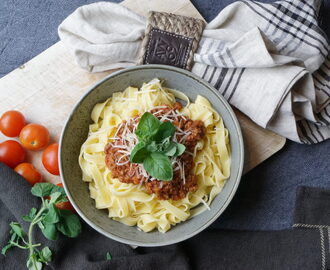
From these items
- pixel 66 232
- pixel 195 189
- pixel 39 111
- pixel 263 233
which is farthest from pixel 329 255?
pixel 39 111

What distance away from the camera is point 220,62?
10.6ft

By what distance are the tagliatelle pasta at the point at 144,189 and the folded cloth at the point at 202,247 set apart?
1.14 feet

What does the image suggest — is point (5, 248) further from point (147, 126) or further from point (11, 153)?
point (147, 126)

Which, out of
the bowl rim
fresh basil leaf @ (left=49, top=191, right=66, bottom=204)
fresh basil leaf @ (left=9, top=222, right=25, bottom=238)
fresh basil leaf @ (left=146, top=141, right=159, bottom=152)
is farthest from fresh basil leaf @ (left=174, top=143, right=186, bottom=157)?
fresh basil leaf @ (left=9, top=222, right=25, bottom=238)

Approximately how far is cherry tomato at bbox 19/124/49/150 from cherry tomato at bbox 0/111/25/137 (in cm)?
6

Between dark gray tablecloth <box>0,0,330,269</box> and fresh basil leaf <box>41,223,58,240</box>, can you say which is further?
dark gray tablecloth <box>0,0,330,269</box>

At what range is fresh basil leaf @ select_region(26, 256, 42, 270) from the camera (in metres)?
3.09

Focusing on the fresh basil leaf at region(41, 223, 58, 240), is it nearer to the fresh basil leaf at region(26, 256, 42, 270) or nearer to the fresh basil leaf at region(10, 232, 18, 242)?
the fresh basil leaf at region(26, 256, 42, 270)

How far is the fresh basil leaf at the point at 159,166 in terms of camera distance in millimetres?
2795

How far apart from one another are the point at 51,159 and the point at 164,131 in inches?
39.7

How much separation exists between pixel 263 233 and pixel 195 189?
3.16 ft

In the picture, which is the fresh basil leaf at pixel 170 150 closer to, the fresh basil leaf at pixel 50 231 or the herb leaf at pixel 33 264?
the fresh basil leaf at pixel 50 231

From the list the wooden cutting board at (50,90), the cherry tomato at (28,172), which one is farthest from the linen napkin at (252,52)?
the cherry tomato at (28,172)

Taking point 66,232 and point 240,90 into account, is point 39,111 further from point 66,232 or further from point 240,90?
point 240,90
